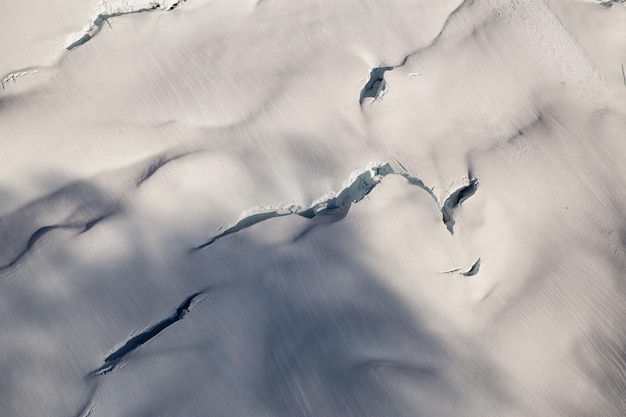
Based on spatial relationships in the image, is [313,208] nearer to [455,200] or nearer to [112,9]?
[455,200]

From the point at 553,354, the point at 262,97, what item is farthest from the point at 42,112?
the point at 553,354

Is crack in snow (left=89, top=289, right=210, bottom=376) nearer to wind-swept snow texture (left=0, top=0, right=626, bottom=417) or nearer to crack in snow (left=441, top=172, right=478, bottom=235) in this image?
wind-swept snow texture (left=0, top=0, right=626, bottom=417)

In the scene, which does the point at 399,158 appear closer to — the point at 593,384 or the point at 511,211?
the point at 511,211

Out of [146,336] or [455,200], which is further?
[455,200]

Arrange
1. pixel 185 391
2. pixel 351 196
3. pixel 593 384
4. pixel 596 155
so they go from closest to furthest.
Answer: pixel 185 391
pixel 593 384
pixel 351 196
pixel 596 155

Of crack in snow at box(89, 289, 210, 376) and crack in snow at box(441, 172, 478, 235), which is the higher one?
crack in snow at box(89, 289, 210, 376)

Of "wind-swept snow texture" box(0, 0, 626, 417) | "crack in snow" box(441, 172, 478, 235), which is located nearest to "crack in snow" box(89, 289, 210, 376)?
"wind-swept snow texture" box(0, 0, 626, 417)

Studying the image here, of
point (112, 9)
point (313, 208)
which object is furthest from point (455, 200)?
point (112, 9)
